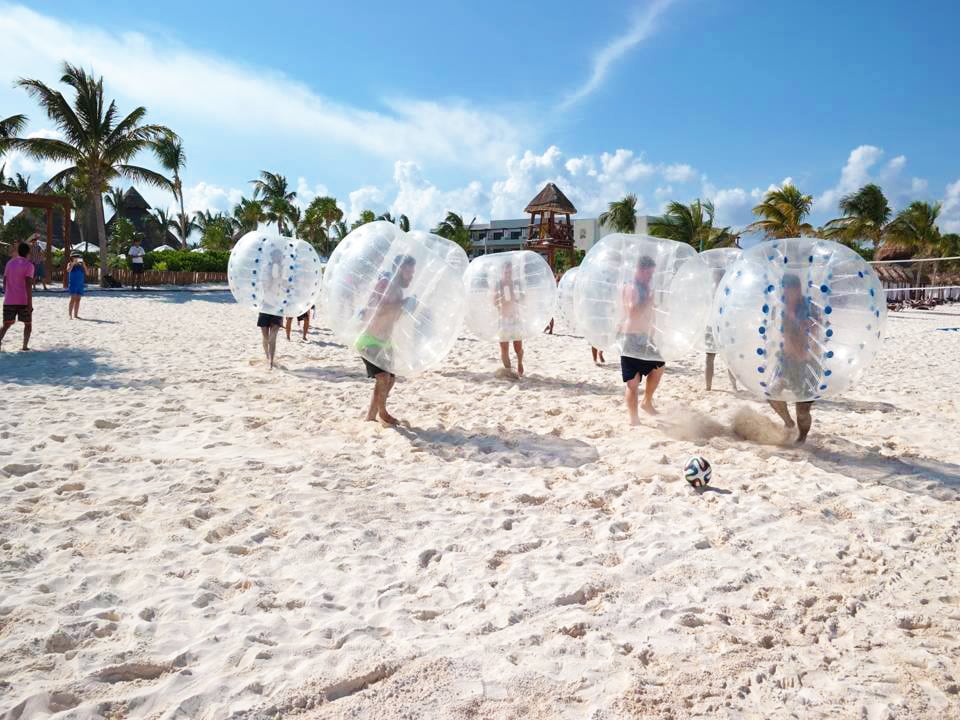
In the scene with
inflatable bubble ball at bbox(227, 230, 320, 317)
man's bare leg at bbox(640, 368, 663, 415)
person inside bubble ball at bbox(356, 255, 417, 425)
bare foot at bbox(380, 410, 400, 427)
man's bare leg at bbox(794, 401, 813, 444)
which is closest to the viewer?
person inside bubble ball at bbox(356, 255, 417, 425)

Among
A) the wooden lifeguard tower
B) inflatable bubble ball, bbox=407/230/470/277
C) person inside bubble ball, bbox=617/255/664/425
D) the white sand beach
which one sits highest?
the wooden lifeguard tower

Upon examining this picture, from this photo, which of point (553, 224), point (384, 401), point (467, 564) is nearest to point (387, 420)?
point (384, 401)

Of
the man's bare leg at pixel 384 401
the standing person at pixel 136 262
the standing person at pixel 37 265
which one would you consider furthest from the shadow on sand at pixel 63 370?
the standing person at pixel 136 262

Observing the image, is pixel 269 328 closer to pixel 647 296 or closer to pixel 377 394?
pixel 377 394

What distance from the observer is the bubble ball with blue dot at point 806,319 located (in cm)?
486

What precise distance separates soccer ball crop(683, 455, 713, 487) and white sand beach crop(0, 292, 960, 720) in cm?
12

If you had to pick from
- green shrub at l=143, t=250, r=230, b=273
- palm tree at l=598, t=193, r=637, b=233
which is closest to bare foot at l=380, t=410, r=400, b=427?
green shrub at l=143, t=250, r=230, b=273

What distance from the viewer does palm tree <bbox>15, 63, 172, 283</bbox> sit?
1072 inches

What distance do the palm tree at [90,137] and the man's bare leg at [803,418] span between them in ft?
94.6

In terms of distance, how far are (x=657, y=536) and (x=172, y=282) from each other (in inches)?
1328

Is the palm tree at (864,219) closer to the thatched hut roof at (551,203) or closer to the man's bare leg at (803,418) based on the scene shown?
the thatched hut roof at (551,203)

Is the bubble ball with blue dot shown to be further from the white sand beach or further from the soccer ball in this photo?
the soccer ball

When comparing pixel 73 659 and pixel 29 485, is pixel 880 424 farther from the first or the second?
pixel 29 485

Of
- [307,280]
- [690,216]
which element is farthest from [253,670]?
[690,216]
